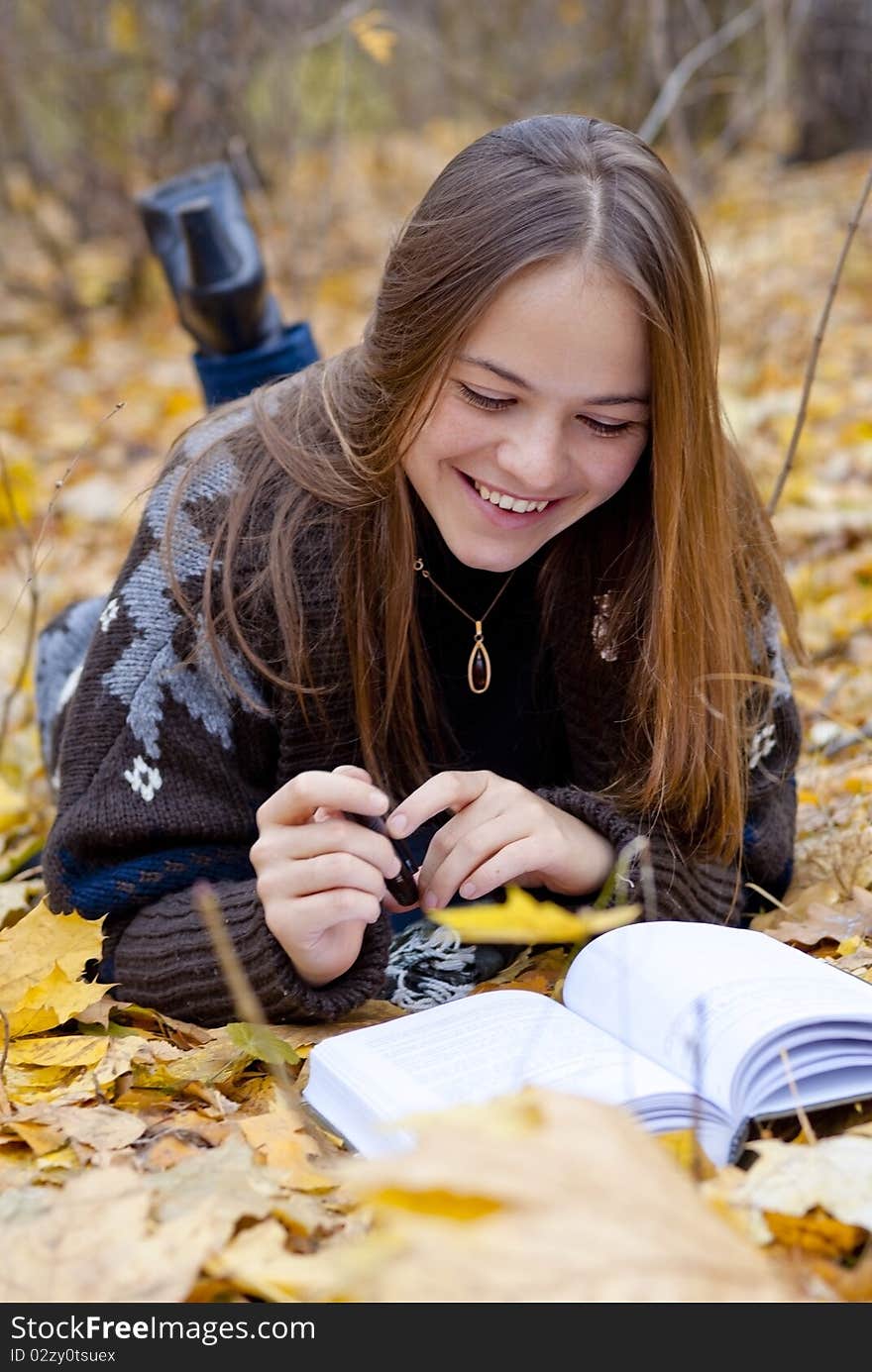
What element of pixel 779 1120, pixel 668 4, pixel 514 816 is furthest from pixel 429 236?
pixel 668 4

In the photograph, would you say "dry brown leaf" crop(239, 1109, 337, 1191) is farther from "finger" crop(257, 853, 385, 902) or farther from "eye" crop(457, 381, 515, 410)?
"eye" crop(457, 381, 515, 410)

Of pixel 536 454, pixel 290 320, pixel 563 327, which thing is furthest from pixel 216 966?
pixel 290 320

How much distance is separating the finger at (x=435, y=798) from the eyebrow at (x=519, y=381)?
423 mm

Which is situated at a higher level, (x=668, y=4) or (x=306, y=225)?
(x=668, y=4)

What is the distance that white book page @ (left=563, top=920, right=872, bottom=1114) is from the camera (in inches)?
47.5

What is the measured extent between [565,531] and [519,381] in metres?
0.39

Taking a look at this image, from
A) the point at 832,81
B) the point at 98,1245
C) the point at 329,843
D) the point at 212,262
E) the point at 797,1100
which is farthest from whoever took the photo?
the point at 832,81

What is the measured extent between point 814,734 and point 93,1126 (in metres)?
1.62

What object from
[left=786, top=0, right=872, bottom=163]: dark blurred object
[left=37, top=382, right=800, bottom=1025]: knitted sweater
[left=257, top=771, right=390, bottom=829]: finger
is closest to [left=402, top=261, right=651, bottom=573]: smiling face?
[left=37, top=382, right=800, bottom=1025]: knitted sweater

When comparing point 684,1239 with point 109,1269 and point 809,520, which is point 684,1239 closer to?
point 109,1269

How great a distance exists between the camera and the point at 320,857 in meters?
1.41

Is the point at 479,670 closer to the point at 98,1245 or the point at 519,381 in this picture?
the point at 519,381

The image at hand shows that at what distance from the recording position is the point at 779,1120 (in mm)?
1252

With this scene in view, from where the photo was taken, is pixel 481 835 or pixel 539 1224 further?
pixel 481 835
